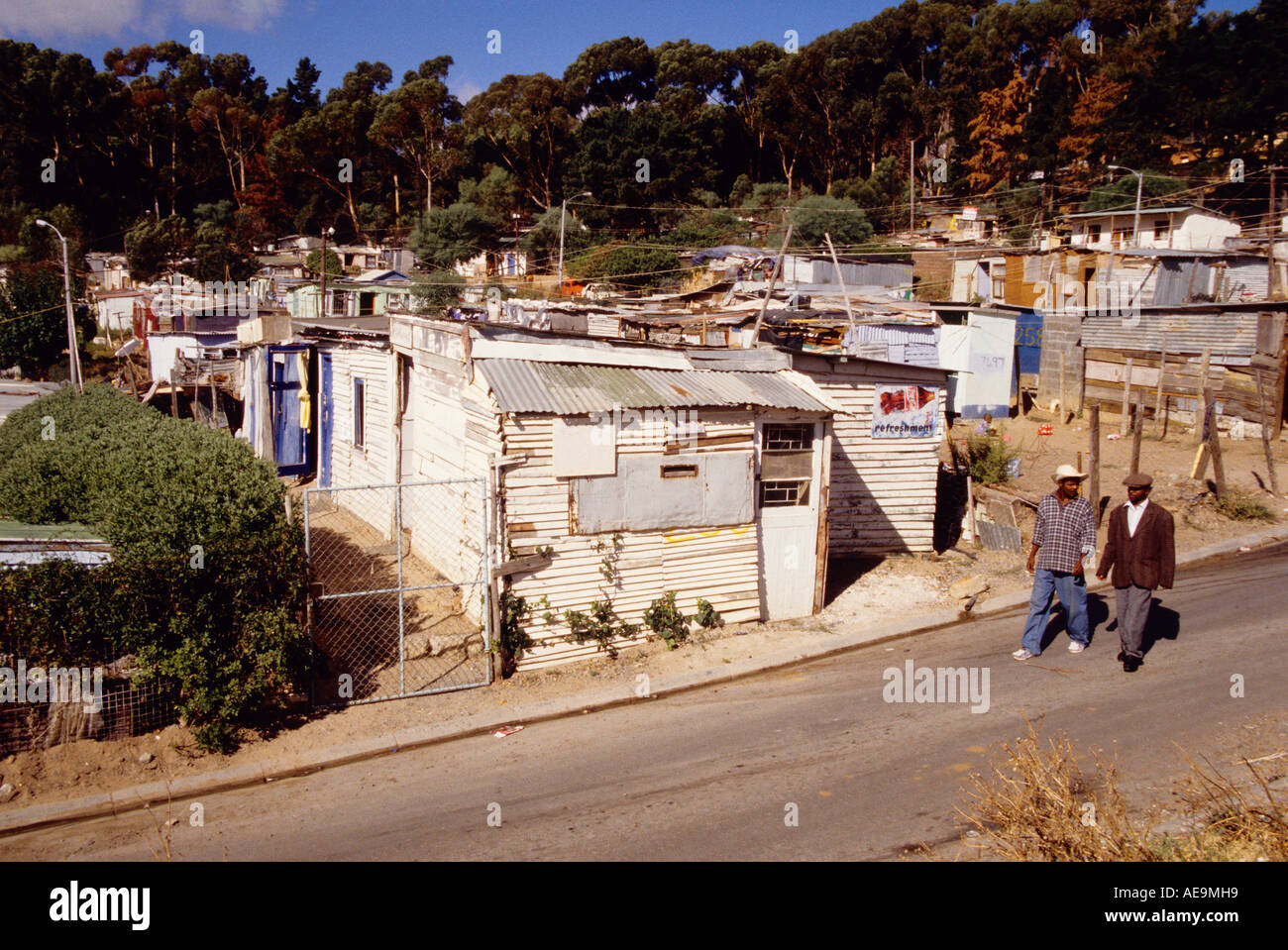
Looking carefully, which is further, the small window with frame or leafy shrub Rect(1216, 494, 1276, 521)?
the small window with frame

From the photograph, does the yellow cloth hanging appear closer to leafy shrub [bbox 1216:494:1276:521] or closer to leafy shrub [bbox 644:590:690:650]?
leafy shrub [bbox 644:590:690:650]

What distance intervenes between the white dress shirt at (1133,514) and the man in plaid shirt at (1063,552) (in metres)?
0.32

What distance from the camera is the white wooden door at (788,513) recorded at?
10.7 meters

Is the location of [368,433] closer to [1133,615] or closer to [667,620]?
[667,620]

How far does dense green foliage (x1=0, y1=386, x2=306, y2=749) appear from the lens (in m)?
7.15

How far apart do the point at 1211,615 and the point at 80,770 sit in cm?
1170

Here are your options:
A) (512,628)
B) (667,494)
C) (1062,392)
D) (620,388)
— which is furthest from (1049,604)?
(1062,392)

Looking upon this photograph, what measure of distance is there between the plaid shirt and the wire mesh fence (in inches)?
322

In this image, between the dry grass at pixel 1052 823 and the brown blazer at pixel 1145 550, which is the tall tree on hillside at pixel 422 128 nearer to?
the brown blazer at pixel 1145 550

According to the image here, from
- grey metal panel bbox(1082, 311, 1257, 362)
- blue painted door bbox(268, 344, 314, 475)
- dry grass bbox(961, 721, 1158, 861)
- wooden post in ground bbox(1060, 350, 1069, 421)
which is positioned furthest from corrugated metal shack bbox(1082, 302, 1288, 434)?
blue painted door bbox(268, 344, 314, 475)

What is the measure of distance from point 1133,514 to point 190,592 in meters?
8.59

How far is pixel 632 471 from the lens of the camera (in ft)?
32.2

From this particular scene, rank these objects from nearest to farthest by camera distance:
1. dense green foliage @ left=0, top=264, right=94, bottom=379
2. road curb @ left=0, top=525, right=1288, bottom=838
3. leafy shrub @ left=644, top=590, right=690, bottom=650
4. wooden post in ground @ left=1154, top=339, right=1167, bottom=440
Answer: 1. road curb @ left=0, top=525, right=1288, bottom=838
2. leafy shrub @ left=644, top=590, right=690, bottom=650
3. wooden post in ground @ left=1154, top=339, right=1167, bottom=440
4. dense green foliage @ left=0, top=264, right=94, bottom=379

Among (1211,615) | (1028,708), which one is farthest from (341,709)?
(1211,615)
